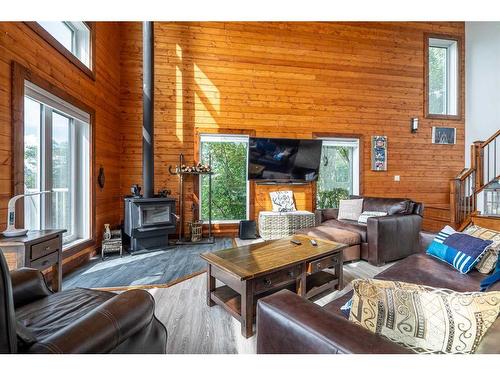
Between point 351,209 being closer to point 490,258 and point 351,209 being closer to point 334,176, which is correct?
point 334,176

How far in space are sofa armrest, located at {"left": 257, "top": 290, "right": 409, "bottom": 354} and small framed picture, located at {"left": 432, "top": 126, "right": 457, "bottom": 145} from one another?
6158 mm

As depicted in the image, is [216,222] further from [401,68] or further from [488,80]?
[488,80]

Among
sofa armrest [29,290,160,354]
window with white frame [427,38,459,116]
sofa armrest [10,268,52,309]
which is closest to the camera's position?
sofa armrest [29,290,160,354]

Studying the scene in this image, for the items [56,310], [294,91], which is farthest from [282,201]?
[56,310]

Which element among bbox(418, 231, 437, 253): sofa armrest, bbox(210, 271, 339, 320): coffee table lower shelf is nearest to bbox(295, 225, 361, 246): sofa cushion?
bbox(210, 271, 339, 320): coffee table lower shelf

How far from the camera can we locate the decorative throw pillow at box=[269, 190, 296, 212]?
4668 millimetres

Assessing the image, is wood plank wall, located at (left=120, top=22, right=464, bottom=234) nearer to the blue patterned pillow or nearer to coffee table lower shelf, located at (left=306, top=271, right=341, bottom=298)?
coffee table lower shelf, located at (left=306, top=271, right=341, bottom=298)

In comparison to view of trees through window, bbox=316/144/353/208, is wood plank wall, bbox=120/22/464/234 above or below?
above

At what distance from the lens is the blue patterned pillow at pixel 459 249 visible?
1751mm

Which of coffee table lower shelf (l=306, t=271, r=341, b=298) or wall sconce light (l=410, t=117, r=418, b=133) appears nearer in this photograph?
coffee table lower shelf (l=306, t=271, r=341, b=298)

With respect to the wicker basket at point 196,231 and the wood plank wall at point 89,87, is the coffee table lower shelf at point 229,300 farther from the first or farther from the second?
the wicker basket at point 196,231

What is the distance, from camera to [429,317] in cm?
74

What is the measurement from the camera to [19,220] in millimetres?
2215

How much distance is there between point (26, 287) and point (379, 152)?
A: 5.74 meters
